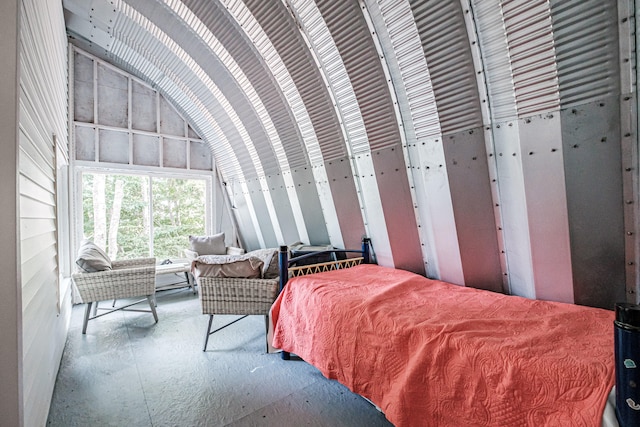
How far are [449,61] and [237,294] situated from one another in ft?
8.18

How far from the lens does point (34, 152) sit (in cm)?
163

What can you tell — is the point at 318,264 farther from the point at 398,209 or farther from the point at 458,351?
the point at 458,351

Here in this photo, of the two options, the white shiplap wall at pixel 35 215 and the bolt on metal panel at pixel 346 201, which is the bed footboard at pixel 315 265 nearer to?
the bolt on metal panel at pixel 346 201

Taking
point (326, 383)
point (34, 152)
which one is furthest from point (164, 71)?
point (326, 383)

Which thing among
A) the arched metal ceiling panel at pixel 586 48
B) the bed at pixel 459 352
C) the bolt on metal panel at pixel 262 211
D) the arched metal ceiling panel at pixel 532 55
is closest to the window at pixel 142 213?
the bolt on metal panel at pixel 262 211

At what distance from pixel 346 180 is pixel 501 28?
66.9 inches

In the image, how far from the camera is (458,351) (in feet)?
4.03

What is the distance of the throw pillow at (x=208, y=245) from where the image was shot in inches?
192

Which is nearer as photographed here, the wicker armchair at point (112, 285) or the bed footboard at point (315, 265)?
the bed footboard at point (315, 265)

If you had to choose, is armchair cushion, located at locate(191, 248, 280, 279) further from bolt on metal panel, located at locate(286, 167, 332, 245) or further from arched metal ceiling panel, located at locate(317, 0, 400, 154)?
arched metal ceiling panel, located at locate(317, 0, 400, 154)

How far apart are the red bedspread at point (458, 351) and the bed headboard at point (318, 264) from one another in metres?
0.41

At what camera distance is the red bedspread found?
1006mm

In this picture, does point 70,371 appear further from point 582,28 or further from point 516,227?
point 582,28

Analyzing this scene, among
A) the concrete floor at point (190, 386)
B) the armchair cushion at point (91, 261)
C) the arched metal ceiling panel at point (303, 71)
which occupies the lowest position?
the concrete floor at point (190, 386)
